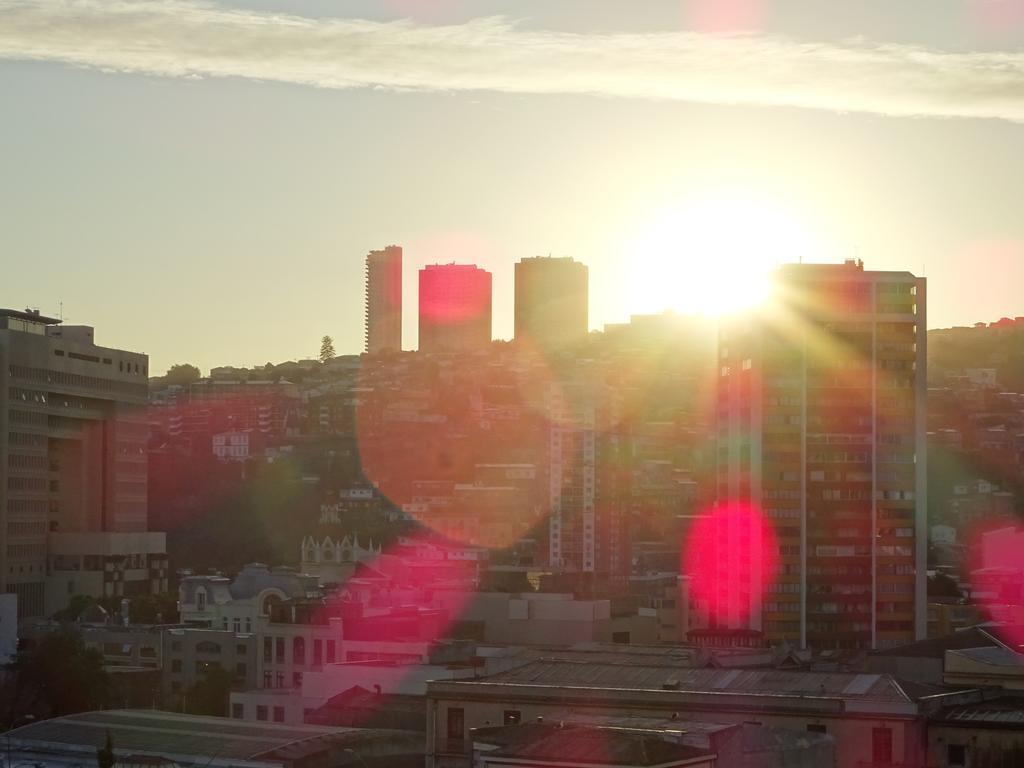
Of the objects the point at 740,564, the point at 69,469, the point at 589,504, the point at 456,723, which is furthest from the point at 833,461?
the point at 69,469

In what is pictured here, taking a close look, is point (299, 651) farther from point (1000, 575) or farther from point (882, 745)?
point (1000, 575)

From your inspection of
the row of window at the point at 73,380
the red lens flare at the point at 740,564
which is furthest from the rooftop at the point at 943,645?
the row of window at the point at 73,380

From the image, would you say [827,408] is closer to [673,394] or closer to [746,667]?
[746,667]

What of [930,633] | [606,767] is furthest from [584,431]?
[606,767]

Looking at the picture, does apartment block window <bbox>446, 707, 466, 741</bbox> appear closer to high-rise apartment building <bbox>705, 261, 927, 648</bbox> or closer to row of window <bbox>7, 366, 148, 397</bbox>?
high-rise apartment building <bbox>705, 261, 927, 648</bbox>

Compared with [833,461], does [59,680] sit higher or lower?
lower

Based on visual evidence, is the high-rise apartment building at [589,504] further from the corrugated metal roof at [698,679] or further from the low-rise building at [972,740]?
the low-rise building at [972,740]

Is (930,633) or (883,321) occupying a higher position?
(883,321)
